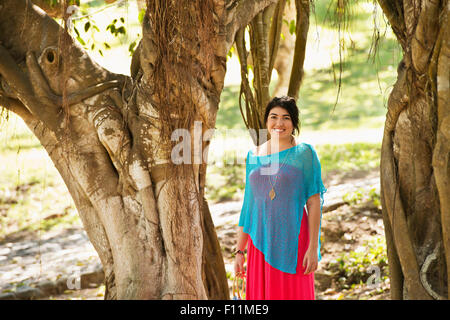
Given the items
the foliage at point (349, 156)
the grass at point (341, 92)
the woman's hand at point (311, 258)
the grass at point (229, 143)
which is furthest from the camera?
the grass at point (341, 92)

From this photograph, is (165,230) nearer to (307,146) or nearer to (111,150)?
(111,150)

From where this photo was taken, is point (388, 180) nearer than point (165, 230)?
No

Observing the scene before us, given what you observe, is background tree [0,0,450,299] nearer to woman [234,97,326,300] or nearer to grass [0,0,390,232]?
woman [234,97,326,300]

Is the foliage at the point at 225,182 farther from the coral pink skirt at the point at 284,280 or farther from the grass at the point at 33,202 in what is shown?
the coral pink skirt at the point at 284,280

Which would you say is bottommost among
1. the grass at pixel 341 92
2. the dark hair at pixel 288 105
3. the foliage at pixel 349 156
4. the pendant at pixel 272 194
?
the pendant at pixel 272 194

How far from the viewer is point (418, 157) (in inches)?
143

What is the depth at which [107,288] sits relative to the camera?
3752 millimetres

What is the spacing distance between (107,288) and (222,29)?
5.79ft

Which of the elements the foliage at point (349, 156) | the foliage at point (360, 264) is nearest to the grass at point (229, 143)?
the foliage at point (349, 156)

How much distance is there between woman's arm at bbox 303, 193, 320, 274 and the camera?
10.5 ft

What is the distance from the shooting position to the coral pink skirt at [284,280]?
129 inches

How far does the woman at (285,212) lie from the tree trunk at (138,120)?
0.43 meters

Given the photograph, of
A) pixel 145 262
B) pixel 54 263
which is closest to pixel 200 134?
pixel 145 262

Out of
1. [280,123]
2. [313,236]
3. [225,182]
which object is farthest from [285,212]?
[225,182]
